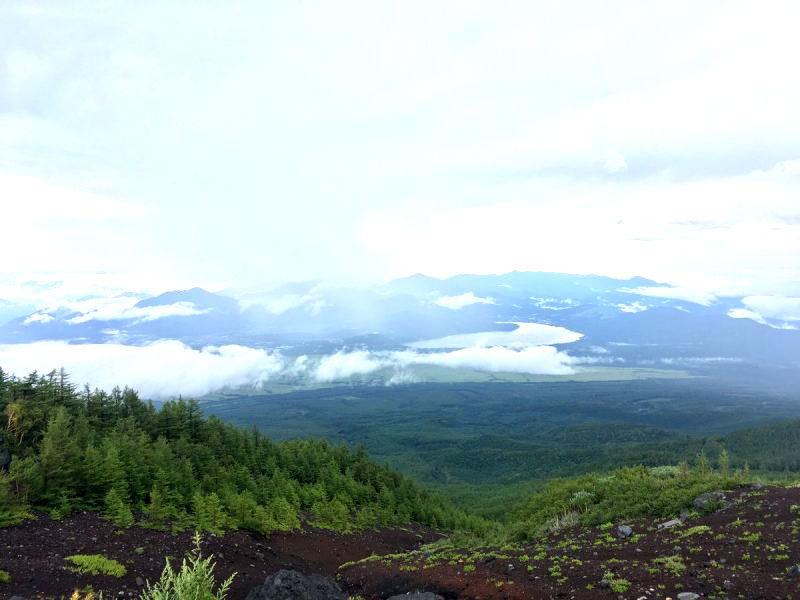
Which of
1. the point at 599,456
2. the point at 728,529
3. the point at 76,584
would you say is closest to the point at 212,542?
the point at 76,584

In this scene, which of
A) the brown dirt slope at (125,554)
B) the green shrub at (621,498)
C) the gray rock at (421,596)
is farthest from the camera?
the green shrub at (621,498)

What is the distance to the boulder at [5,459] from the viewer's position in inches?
1054

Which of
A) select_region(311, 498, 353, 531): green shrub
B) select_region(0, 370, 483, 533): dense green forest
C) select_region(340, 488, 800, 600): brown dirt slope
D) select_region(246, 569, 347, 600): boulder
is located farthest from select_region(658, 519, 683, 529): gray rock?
select_region(311, 498, 353, 531): green shrub

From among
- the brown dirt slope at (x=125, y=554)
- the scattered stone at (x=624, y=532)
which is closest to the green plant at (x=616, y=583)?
the scattered stone at (x=624, y=532)

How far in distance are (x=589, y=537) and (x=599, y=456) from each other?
154 meters

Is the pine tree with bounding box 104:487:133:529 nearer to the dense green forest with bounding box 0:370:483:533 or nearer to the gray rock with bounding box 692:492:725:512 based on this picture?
the dense green forest with bounding box 0:370:483:533

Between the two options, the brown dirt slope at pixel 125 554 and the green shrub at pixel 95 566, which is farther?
the green shrub at pixel 95 566

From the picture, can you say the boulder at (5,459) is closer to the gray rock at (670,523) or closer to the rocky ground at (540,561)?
the rocky ground at (540,561)

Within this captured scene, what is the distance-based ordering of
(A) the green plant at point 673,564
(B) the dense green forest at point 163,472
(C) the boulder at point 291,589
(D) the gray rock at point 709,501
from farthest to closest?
(B) the dense green forest at point 163,472 → (D) the gray rock at point 709,501 → (C) the boulder at point 291,589 → (A) the green plant at point 673,564

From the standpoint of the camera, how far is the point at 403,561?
2597 centimetres

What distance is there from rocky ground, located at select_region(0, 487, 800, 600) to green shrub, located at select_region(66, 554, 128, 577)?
40 centimetres

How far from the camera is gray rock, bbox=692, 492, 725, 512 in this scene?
915 inches

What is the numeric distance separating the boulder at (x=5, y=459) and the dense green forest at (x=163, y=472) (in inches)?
24.8

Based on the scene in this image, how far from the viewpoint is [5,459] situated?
27.3m
